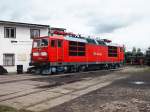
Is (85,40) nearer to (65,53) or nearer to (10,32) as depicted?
(65,53)

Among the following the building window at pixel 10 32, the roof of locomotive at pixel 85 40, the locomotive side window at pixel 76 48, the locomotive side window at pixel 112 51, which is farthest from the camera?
the locomotive side window at pixel 112 51

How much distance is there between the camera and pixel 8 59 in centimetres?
3016

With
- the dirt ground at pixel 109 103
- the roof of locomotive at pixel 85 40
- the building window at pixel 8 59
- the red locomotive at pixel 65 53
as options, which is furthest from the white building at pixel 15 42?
the dirt ground at pixel 109 103

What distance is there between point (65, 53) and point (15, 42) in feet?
24.1

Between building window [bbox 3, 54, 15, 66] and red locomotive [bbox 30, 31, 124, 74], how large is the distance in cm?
412

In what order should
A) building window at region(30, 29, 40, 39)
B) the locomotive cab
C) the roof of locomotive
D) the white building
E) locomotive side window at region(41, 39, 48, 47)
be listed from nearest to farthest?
the locomotive cab < locomotive side window at region(41, 39, 48, 47) < the roof of locomotive < the white building < building window at region(30, 29, 40, 39)

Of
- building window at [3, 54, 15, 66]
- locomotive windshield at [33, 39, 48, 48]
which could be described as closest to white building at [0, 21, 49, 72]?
building window at [3, 54, 15, 66]

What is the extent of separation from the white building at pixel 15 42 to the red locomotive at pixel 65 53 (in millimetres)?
4207

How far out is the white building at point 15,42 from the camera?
1174 inches

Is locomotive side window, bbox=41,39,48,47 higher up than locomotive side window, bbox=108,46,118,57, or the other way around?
locomotive side window, bbox=41,39,48,47

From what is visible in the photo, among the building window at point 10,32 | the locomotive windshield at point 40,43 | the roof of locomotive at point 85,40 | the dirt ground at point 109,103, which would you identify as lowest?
the dirt ground at point 109,103

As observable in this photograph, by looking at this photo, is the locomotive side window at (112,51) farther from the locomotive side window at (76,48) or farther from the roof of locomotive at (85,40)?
the locomotive side window at (76,48)

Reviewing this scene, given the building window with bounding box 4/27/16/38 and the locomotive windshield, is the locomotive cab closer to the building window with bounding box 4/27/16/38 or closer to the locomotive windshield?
the locomotive windshield

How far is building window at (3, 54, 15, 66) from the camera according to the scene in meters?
29.9
